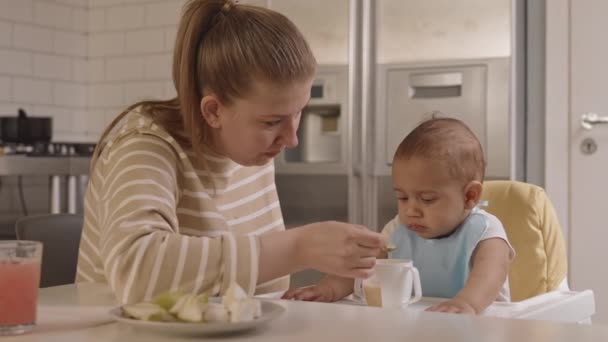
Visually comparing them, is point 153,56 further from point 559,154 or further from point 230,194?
point 230,194

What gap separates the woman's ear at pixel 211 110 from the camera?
148cm

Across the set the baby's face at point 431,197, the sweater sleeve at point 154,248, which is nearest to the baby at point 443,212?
the baby's face at point 431,197

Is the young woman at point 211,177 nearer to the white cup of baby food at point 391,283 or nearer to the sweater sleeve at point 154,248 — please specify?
the sweater sleeve at point 154,248

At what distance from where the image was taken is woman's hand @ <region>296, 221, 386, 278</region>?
117cm

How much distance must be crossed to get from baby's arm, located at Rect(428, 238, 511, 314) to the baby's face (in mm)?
89

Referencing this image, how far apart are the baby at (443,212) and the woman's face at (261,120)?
1.10ft

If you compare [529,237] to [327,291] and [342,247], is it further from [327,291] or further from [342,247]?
[342,247]

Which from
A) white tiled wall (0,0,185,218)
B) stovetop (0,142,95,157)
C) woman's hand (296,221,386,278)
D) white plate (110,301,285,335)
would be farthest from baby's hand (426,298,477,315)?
white tiled wall (0,0,185,218)

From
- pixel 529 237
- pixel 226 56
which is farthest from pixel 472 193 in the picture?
pixel 226 56

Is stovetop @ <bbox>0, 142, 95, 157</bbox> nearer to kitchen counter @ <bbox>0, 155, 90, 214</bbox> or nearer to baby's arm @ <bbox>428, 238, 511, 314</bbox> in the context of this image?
kitchen counter @ <bbox>0, 155, 90, 214</bbox>

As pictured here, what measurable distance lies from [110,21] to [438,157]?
353 centimetres

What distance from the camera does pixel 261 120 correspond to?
1464 millimetres

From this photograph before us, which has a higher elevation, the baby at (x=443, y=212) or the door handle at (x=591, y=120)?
the door handle at (x=591, y=120)

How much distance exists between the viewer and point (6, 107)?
431 cm
